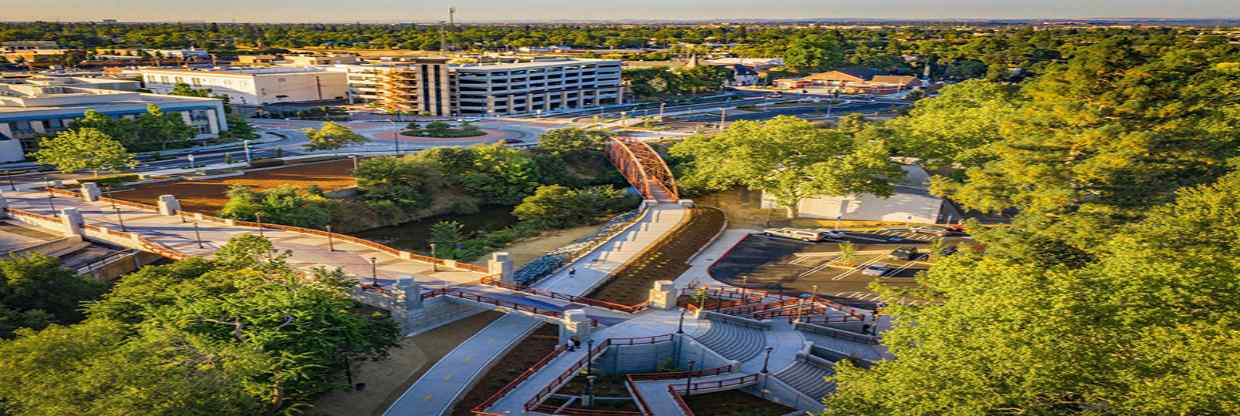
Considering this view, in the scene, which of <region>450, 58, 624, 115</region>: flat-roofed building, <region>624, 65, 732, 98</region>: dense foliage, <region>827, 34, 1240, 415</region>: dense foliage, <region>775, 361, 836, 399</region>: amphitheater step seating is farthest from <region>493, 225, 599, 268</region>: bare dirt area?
<region>624, 65, 732, 98</region>: dense foliage

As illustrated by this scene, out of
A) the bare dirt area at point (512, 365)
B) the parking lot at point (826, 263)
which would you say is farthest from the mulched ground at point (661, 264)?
the bare dirt area at point (512, 365)

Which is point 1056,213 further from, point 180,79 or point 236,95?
point 180,79

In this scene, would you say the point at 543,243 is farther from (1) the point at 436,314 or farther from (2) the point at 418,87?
(2) the point at 418,87

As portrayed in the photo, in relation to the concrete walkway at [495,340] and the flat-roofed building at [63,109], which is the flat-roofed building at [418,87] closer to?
the flat-roofed building at [63,109]

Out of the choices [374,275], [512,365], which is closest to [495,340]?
[512,365]

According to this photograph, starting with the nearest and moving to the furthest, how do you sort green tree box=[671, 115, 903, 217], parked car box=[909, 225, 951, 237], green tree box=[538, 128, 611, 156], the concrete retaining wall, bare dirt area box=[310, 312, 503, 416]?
bare dirt area box=[310, 312, 503, 416]
the concrete retaining wall
parked car box=[909, 225, 951, 237]
green tree box=[671, 115, 903, 217]
green tree box=[538, 128, 611, 156]

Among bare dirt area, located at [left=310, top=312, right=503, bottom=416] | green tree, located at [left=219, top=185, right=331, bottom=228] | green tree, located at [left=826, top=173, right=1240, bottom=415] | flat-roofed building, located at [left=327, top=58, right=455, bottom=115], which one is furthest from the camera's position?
flat-roofed building, located at [left=327, top=58, right=455, bottom=115]

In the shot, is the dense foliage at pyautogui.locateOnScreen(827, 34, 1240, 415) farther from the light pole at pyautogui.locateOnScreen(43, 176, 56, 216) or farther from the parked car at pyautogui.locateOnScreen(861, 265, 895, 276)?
the light pole at pyautogui.locateOnScreen(43, 176, 56, 216)
